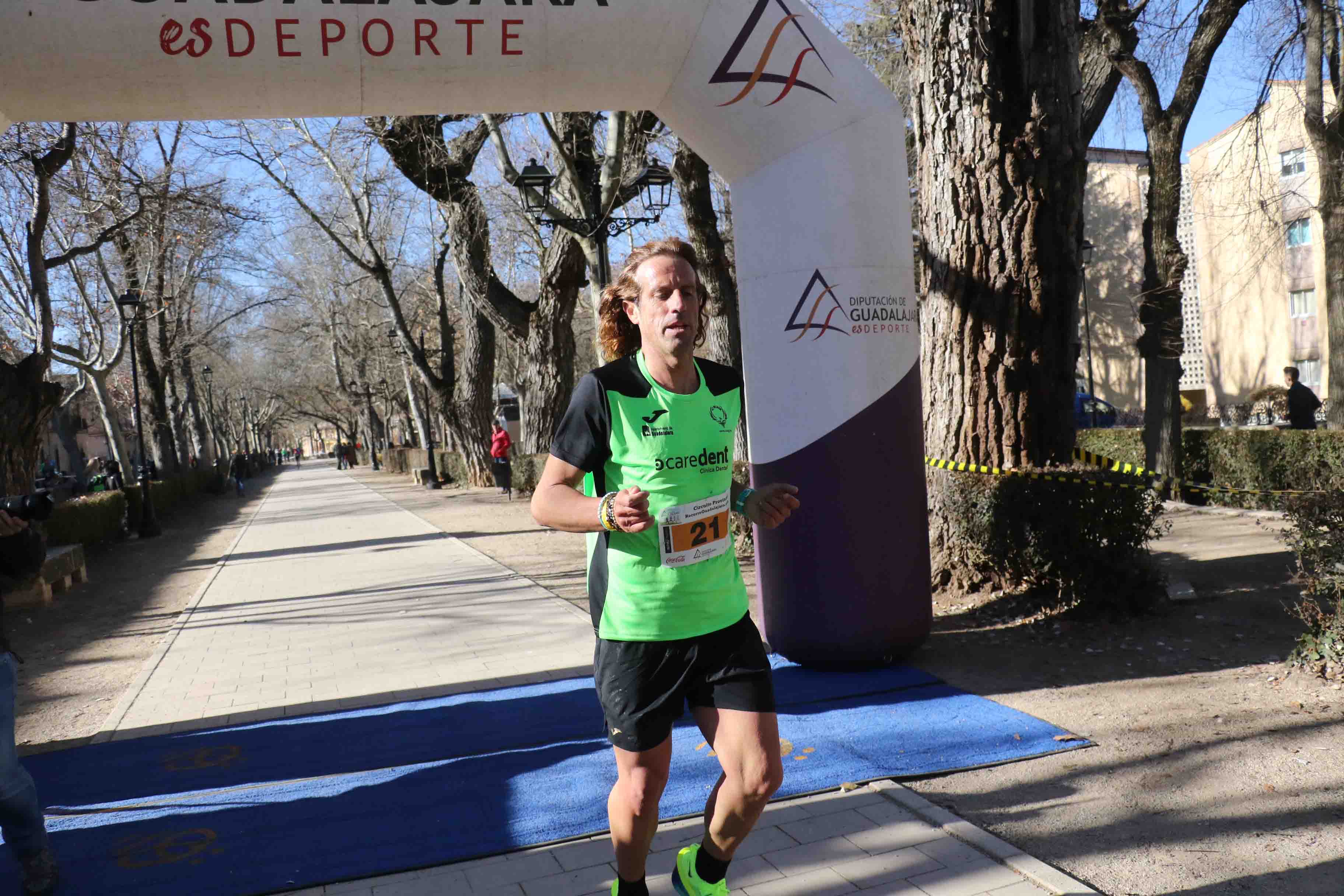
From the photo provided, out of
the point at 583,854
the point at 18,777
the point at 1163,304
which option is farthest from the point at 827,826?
the point at 1163,304

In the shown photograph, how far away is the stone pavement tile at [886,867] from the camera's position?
3.54m

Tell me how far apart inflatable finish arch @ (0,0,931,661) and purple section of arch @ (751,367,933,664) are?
0.5 inches

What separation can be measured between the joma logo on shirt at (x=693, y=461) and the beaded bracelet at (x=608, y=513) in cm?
19

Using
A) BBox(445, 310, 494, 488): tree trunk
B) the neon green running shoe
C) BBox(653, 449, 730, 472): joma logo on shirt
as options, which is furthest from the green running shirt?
BBox(445, 310, 494, 488): tree trunk

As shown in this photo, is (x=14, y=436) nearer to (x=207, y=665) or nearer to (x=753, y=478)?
(x=207, y=665)

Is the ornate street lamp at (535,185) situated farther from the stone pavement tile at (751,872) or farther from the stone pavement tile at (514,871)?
the stone pavement tile at (751,872)

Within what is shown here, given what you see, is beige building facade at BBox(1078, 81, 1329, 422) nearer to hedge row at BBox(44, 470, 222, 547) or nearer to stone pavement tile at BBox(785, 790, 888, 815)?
hedge row at BBox(44, 470, 222, 547)

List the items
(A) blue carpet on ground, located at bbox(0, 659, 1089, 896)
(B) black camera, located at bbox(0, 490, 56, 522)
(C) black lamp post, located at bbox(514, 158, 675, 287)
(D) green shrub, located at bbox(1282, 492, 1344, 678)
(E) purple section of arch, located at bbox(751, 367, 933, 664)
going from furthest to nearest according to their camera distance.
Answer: (C) black lamp post, located at bbox(514, 158, 675, 287)
(E) purple section of arch, located at bbox(751, 367, 933, 664)
(D) green shrub, located at bbox(1282, 492, 1344, 678)
(A) blue carpet on ground, located at bbox(0, 659, 1089, 896)
(B) black camera, located at bbox(0, 490, 56, 522)

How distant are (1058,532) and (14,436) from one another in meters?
13.3

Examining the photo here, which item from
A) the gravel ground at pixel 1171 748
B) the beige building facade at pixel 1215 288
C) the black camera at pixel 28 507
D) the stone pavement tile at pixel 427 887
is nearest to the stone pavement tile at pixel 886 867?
the gravel ground at pixel 1171 748

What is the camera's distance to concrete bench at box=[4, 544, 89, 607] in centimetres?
1236

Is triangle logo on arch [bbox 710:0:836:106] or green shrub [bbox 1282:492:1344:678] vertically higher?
triangle logo on arch [bbox 710:0:836:106]

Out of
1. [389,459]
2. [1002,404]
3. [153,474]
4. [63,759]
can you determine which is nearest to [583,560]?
[1002,404]

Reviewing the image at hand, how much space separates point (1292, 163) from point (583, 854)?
46.1m
